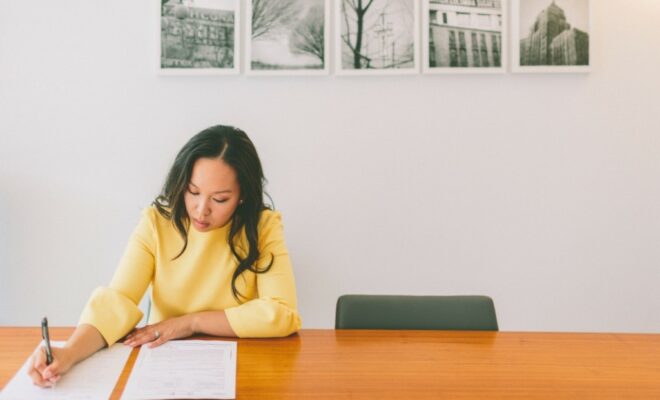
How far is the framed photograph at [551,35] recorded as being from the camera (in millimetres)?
2443

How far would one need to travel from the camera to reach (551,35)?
2.45m

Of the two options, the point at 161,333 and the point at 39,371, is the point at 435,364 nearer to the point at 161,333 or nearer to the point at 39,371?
the point at 161,333

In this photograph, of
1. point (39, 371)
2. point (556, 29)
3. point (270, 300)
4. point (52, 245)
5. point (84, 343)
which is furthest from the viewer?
point (52, 245)

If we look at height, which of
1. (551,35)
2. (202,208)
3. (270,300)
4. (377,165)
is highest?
(551,35)

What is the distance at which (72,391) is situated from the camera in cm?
113

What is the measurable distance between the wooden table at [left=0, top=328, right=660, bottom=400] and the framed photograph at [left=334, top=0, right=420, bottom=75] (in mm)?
1314

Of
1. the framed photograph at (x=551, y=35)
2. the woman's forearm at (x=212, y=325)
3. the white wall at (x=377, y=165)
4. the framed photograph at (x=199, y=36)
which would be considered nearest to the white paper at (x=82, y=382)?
the woman's forearm at (x=212, y=325)

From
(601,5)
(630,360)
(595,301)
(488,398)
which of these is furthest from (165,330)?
(601,5)

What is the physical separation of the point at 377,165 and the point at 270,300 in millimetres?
1165

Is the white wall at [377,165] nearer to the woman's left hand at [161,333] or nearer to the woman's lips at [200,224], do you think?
the woman's lips at [200,224]

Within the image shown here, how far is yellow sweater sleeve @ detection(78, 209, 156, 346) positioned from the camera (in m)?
1.37

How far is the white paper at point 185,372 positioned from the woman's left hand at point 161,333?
0.02m

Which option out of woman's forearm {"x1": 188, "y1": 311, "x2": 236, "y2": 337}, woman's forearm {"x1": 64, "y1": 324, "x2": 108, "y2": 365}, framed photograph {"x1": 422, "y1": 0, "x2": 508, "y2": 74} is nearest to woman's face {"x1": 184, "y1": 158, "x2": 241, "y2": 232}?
woman's forearm {"x1": 188, "y1": 311, "x2": 236, "y2": 337}

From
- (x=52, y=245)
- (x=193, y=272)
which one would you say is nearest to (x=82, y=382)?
(x=193, y=272)
